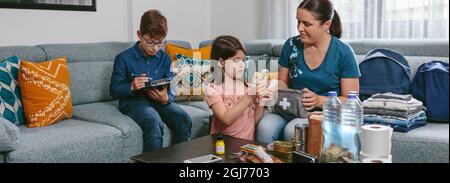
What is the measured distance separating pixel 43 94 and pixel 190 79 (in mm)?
894

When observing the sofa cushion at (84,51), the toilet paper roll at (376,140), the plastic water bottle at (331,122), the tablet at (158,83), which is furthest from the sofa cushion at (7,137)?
the toilet paper roll at (376,140)

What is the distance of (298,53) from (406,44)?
0.65m

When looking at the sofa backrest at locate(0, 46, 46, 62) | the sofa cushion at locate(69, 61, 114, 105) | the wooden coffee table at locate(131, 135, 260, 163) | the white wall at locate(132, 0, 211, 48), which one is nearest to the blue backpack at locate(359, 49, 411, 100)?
the wooden coffee table at locate(131, 135, 260, 163)

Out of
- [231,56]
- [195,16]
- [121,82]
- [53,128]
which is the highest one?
[195,16]

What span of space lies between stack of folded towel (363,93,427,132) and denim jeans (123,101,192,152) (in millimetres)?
895

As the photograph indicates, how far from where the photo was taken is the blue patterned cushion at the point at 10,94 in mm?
2104

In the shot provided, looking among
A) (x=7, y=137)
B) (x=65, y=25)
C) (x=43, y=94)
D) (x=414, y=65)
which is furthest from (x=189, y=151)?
(x=65, y=25)

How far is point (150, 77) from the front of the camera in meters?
2.48

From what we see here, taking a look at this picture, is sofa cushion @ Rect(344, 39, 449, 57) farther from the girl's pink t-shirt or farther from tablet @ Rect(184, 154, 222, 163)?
tablet @ Rect(184, 154, 222, 163)

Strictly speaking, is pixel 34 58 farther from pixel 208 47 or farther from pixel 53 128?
pixel 208 47

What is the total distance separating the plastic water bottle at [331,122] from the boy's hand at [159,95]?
1.03 m

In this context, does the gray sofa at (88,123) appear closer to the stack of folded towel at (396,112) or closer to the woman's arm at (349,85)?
the woman's arm at (349,85)

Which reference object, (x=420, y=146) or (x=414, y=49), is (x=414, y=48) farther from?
(x=420, y=146)

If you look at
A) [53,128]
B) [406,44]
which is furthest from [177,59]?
[406,44]
